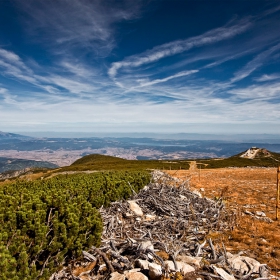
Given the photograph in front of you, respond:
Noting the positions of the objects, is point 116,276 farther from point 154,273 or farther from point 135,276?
point 154,273

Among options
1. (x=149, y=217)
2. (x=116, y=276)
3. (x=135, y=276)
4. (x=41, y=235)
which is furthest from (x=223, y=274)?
(x=149, y=217)

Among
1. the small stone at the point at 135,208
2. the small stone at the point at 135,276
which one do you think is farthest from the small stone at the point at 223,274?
the small stone at the point at 135,208

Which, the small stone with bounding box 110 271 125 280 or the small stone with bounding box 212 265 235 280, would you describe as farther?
the small stone with bounding box 212 265 235 280

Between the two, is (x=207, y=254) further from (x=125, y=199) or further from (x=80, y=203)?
(x=125, y=199)

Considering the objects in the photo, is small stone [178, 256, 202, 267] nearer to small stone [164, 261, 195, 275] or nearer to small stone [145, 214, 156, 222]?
small stone [164, 261, 195, 275]

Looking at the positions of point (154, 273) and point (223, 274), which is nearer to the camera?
point (154, 273)

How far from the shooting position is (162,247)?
766 centimetres

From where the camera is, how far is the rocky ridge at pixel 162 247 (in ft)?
19.1

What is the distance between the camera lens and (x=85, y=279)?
5766 mm

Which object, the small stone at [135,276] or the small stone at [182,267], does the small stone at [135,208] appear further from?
the small stone at [135,276]

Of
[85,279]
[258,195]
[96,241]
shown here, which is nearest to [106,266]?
[85,279]

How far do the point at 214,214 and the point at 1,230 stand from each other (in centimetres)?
949

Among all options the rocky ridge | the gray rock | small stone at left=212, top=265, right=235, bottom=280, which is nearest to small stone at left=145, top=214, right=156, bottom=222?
the rocky ridge

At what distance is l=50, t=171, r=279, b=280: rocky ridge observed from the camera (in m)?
5.83
